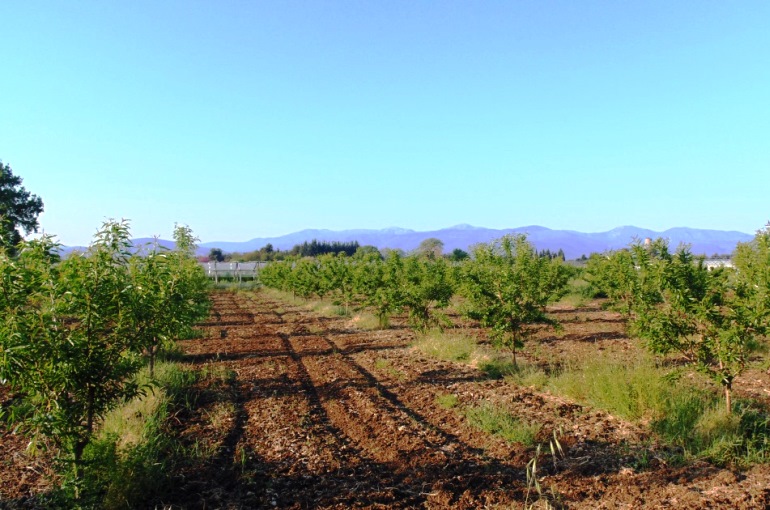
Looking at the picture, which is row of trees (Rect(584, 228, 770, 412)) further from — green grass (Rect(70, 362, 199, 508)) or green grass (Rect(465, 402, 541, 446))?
green grass (Rect(70, 362, 199, 508))

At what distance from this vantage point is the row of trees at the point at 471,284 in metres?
11.0

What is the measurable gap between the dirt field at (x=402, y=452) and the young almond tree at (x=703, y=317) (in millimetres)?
1356

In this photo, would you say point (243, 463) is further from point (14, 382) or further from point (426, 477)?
point (14, 382)

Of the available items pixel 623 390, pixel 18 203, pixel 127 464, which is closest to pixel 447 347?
pixel 623 390

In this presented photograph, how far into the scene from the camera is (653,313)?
7.19 meters

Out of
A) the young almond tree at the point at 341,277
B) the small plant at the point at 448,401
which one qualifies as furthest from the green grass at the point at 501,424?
the young almond tree at the point at 341,277

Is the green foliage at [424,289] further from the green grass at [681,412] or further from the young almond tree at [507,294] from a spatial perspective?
the green grass at [681,412]

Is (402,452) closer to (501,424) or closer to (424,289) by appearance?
(501,424)

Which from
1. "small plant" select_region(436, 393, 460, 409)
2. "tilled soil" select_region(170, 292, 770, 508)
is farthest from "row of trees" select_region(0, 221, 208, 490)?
"small plant" select_region(436, 393, 460, 409)

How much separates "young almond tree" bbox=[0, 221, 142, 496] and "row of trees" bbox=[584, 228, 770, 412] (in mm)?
6876

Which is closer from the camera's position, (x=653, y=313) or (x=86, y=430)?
(x=86, y=430)

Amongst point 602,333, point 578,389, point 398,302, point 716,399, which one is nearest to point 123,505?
point 578,389

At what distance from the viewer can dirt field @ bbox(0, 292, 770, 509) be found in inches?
202

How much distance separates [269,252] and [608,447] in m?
98.9
